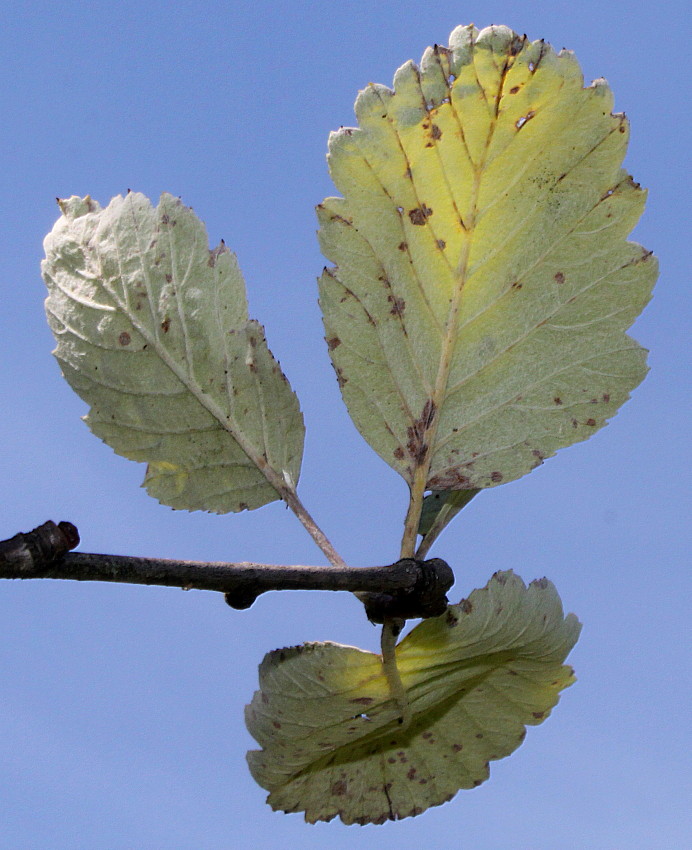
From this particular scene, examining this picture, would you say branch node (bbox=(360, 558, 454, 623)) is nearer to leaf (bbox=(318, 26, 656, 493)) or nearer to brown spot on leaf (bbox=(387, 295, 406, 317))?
leaf (bbox=(318, 26, 656, 493))

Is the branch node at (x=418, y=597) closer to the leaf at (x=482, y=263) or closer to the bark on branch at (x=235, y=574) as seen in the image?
the bark on branch at (x=235, y=574)

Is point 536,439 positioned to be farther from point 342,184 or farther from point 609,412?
point 342,184

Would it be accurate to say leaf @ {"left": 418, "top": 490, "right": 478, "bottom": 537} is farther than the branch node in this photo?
Yes

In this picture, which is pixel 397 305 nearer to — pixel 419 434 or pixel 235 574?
pixel 419 434

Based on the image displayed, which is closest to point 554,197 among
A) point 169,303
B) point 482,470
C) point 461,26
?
point 461,26

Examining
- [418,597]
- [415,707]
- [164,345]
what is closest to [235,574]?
[418,597]

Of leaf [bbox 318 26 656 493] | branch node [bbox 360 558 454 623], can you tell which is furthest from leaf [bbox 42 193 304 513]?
branch node [bbox 360 558 454 623]
